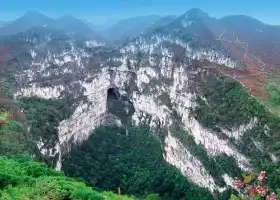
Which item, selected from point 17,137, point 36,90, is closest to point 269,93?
point 17,137

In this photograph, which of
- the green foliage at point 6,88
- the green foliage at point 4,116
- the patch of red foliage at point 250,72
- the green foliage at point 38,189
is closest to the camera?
the green foliage at point 38,189

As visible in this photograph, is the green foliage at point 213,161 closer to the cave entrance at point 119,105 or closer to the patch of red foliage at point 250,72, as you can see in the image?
the patch of red foliage at point 250,72

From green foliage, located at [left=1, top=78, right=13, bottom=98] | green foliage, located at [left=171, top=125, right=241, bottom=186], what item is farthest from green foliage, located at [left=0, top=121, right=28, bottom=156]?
green foliage, located at [left=171, top=125, right=241, bottom=186]

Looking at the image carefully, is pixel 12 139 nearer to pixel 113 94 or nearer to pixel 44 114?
pixel 44 114

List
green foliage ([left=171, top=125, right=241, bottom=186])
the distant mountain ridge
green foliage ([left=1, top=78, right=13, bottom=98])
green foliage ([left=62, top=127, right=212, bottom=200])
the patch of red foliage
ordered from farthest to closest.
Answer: the distant mountain ridge, green foliage ([left=1, top=78, right=13, bottom=98]), green foliage ([left=62, top=127, right=212, bottom=200]), the patch of red foliage, green foliage ([left=171, top=125, right=241, bottom=186])

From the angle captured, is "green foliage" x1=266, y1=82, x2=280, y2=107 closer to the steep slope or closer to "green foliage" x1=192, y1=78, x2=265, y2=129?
the steep slope

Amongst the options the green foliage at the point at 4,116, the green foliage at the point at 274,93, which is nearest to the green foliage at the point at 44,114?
the green foliage at the point at 4,116

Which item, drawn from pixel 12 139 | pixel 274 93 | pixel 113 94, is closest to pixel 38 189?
pixel 12 139
